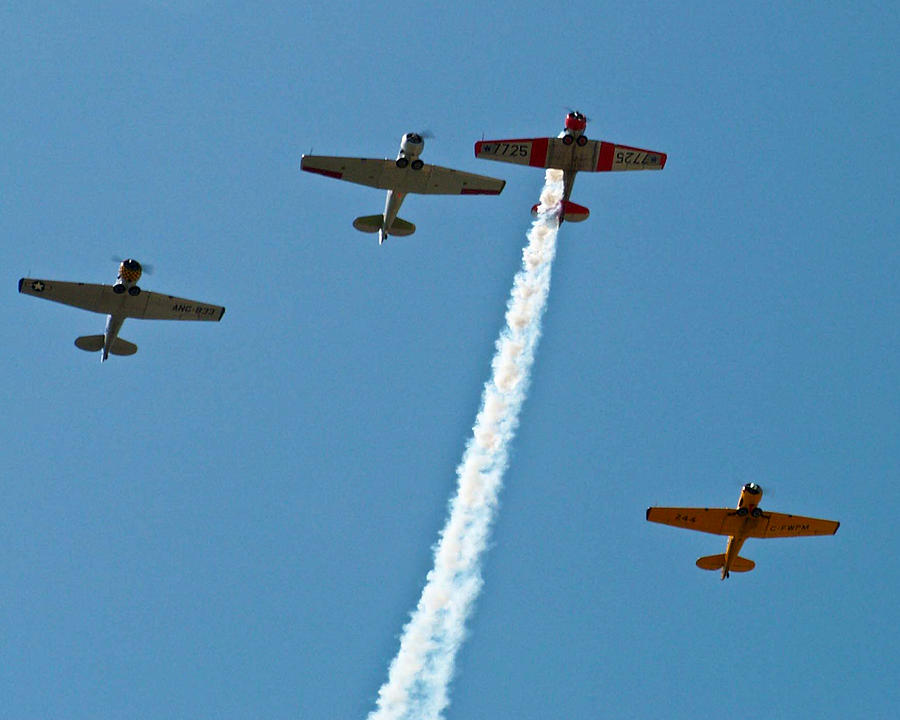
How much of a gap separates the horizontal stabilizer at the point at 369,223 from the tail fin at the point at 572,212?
6766 millimetres

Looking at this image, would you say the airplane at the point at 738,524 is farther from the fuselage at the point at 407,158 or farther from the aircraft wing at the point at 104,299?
the aircraft wing at the point at 104,299

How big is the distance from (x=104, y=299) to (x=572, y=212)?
17.6 metres

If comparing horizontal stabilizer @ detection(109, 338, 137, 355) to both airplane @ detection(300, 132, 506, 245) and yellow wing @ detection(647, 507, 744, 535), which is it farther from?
yellow wing @ detection(647, 507, 744, 535)

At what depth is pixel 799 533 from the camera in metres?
79.7

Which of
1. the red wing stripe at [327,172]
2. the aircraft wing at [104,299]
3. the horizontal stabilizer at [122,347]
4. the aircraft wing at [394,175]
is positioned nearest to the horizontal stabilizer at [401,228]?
the aircraft wing at [394,175]

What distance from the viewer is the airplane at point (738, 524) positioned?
77.9 meters

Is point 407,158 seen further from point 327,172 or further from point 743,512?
point 743,512

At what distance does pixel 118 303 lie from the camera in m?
75.4

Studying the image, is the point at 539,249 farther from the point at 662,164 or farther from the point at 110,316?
the point at 110,316

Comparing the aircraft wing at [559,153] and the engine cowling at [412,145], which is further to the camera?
the aircraft wing at [559,153]

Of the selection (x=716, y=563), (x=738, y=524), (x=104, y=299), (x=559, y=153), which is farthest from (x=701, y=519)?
(x=104, y=299)

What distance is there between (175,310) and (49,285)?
4771 mm

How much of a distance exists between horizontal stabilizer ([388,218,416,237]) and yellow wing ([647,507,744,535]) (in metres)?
14.2

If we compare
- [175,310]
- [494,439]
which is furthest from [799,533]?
[175,310]
